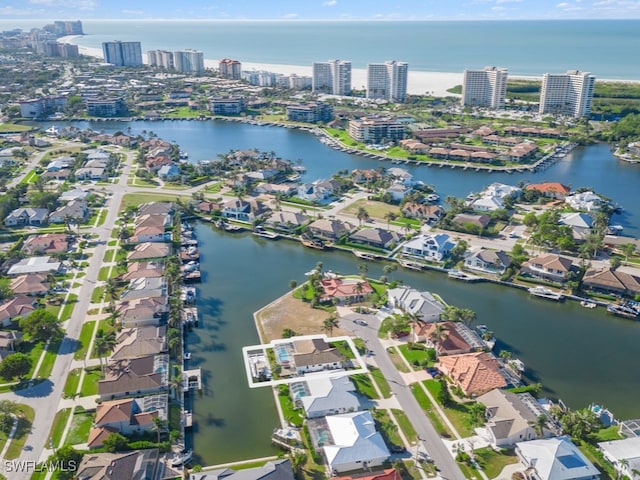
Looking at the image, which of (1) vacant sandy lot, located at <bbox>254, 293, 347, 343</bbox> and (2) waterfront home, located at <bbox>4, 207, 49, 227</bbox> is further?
(2) waterfront home, located at <bbox>4, 207, 49, 227</bbox>

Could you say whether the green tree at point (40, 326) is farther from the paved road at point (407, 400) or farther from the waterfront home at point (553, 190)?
the waterfront home at point (553, 190)

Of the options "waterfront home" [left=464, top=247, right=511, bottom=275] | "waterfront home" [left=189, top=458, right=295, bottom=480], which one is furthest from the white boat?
"waterfront home" [left=189, top=458, right=295, bottom=480]

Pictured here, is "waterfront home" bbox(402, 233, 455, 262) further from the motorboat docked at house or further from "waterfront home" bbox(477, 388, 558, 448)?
"waterfront home" bbox(477, 388, 558, 448)

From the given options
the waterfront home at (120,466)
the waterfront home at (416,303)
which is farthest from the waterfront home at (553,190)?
the waterfront home at (120,466)

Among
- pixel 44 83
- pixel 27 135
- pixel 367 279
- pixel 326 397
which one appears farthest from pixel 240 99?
pixel 326 397

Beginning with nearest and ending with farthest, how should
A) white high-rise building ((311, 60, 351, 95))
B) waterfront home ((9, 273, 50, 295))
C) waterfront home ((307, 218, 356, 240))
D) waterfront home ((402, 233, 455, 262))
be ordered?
waterfront home ((9, 273, 50, 295)) → waterfront home ((402, 233, 455, 262)) → waterfront home ((307, 218, 356, 240)) → white high-rise building ((311, 60, 351, 95))

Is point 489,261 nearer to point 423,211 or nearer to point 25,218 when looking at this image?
point 423,211
